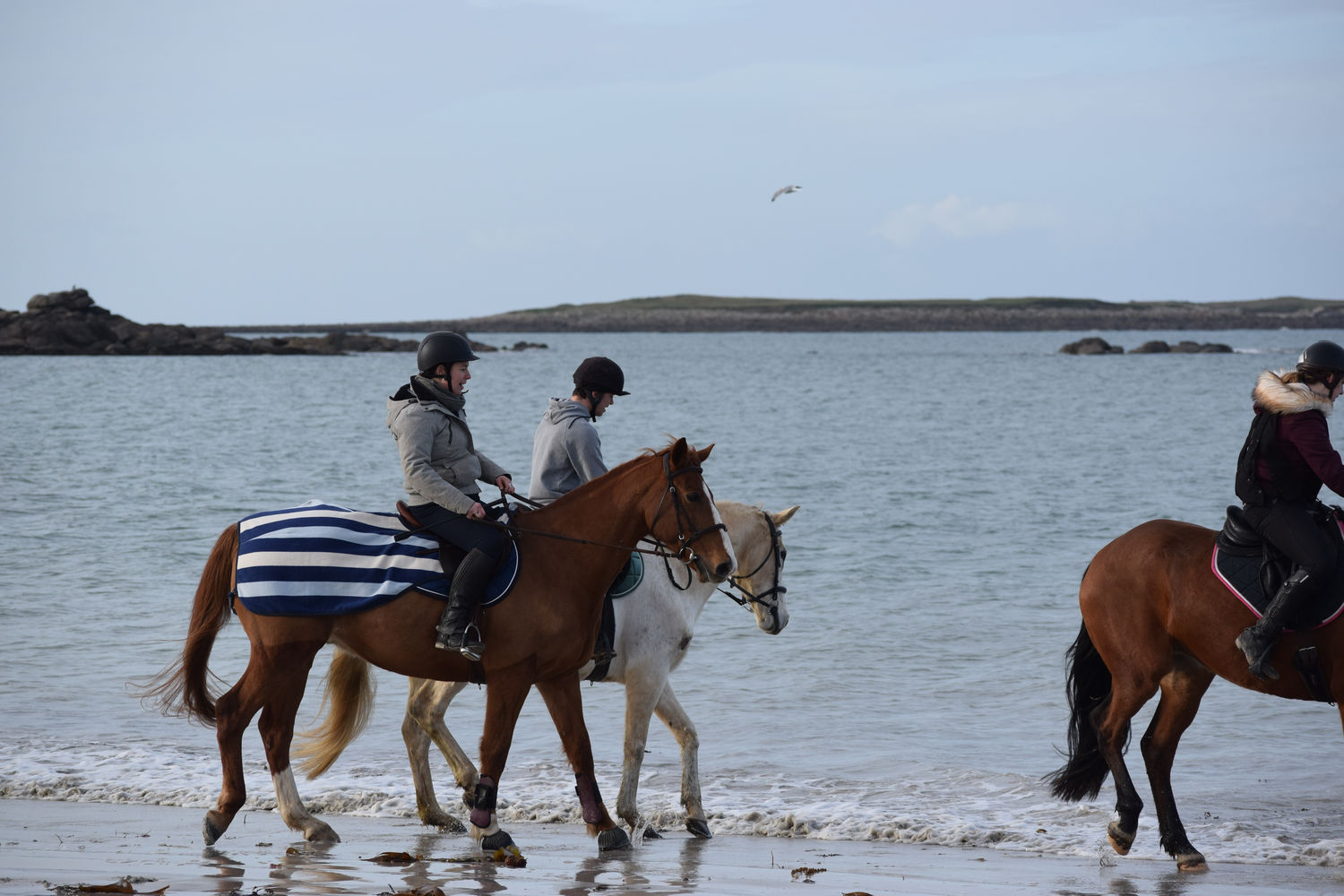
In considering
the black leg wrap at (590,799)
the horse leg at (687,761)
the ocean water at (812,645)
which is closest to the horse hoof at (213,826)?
the ocean water at (812,645)

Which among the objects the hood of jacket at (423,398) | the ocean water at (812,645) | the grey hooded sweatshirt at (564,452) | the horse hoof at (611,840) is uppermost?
the hood of jacket at (423,398)

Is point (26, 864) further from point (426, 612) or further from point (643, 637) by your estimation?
point (643, 637)

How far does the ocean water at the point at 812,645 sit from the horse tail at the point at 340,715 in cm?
44

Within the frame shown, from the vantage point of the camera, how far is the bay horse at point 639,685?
23.9 ft

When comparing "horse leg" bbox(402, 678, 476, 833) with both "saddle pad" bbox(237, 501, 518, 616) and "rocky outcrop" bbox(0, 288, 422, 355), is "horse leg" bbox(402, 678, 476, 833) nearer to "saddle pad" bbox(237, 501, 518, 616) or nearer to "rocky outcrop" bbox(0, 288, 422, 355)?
"saddle pad" bbox(237, 501, 518, 616)

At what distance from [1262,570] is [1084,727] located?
141cm

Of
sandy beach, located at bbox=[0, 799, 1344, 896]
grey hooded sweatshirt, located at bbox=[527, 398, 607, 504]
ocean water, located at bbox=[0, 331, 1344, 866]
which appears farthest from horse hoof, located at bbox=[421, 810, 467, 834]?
grey hooded sweatshirt, located at bbox=[527, 398, 607, 504]

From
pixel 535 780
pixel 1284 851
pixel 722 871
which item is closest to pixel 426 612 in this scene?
pixel 722 871

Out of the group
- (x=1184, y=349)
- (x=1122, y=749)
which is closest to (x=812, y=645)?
(x=1122, y=749)

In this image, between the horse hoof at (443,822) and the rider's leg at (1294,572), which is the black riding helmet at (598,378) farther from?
the rider's leg at (1294,572)

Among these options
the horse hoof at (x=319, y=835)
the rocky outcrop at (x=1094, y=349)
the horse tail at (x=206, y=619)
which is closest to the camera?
the horse hoof at (x=319, y=835)

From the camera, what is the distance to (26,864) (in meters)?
5.97

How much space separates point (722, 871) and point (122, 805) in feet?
13.3

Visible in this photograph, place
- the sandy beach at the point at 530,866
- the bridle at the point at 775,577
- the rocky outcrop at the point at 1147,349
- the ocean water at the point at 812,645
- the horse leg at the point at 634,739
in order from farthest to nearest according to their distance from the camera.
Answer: the rocky outcrop at the point at 1147,349 < the ocean water at the point at 812,645 < the bridle at the point at 775,577 < the horse leg at the point at 634,739 < the sandy beach at the point at 530,866
